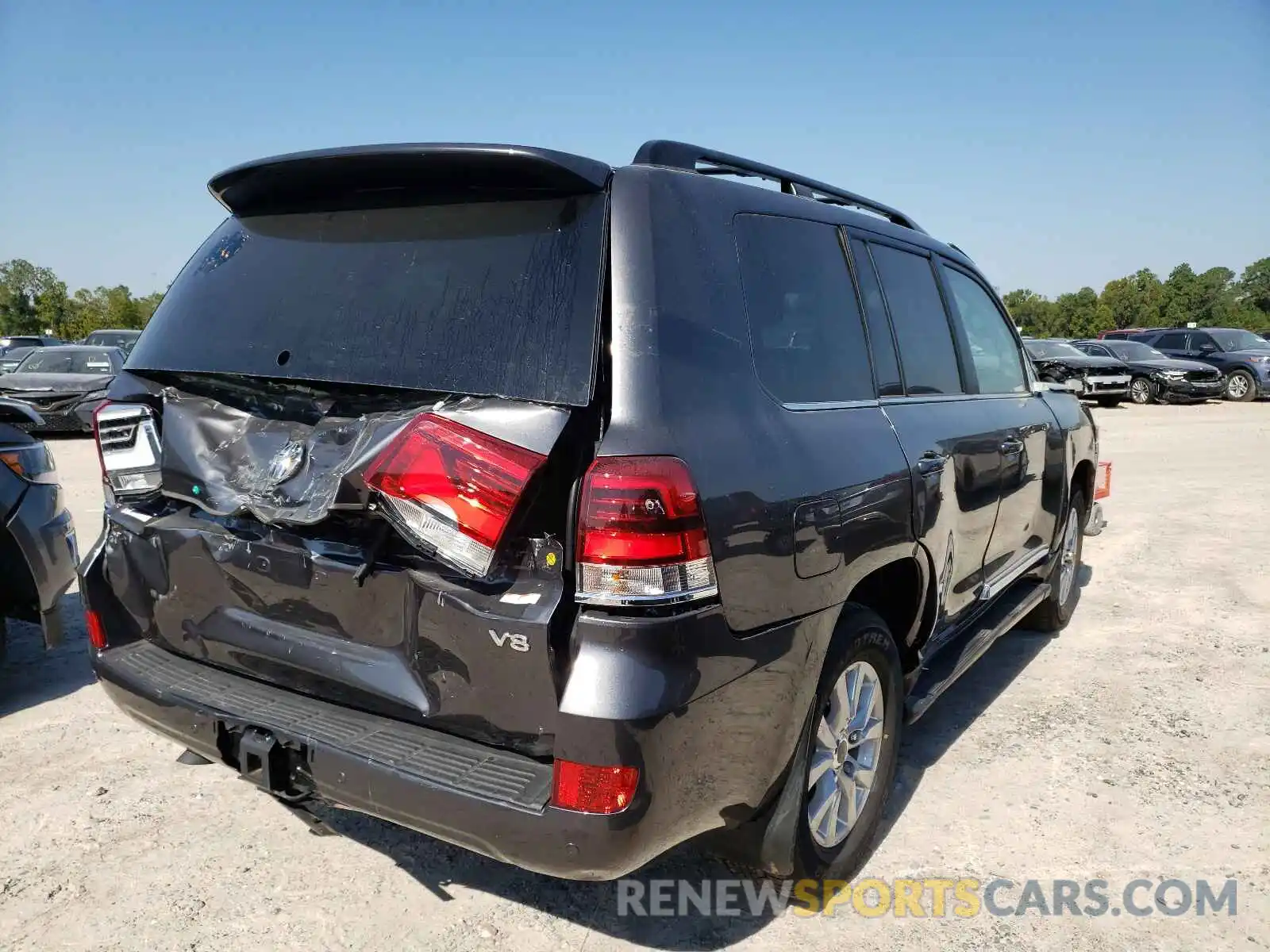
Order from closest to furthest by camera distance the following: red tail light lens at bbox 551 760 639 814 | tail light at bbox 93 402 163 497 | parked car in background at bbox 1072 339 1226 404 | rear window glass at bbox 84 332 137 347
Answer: red tail light lens at bbox 551 760 639 814
tail light at bbox 93 402 163 497
parked car in background at bbox 1072 339 1226 404
rear window glass at bbox 84 332 137 347

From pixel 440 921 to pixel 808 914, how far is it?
1.07 meters

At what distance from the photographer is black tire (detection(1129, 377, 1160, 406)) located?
23.1 m

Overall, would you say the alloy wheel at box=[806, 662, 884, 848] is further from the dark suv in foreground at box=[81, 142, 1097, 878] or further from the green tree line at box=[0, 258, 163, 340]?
the green tree line at box=[0, 258, 163, 340]

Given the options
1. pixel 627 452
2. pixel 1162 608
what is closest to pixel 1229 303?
pixel 1162 608

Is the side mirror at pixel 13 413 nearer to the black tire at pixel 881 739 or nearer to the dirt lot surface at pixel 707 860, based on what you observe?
the dirt lot surface at pixel 707 860

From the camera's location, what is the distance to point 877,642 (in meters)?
2.79

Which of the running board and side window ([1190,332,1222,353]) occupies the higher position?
side window ([1190,332,1222,353])

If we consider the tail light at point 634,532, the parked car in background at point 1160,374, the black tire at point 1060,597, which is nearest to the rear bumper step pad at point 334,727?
the tail light at point 634,532

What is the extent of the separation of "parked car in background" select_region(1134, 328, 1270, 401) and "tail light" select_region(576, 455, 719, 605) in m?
25.8

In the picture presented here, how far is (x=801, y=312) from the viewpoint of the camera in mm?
2736

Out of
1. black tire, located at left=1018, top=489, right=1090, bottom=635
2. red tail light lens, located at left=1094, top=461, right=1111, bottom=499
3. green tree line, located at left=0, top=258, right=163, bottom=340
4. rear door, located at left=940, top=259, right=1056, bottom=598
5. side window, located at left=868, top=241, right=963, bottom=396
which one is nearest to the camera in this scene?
side window, located at left=868, top=241, right=963, bottom=396

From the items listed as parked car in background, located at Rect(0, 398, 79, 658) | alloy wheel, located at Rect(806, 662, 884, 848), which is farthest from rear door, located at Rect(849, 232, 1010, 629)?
parked car in background, located at Rect(0, 398, 79, 658)

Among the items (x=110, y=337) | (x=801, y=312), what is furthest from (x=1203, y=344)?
(x=110, y=337)

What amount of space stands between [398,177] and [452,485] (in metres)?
0.97
